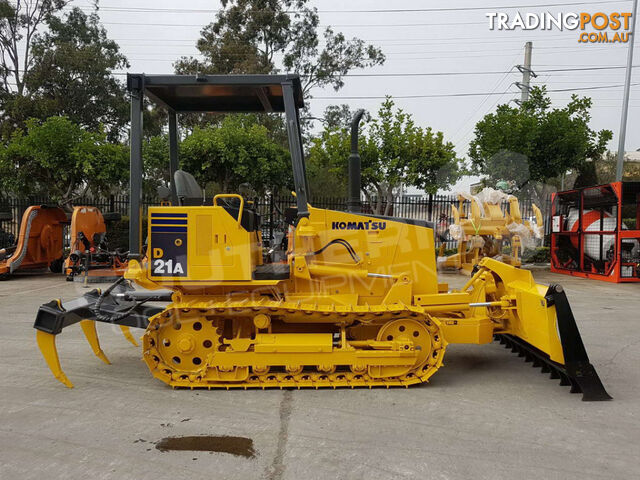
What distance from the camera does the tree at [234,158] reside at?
1457 cm

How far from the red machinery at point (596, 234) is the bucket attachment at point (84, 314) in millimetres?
11634

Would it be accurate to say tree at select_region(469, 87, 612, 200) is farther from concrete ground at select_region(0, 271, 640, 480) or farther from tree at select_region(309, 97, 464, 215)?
concrete ground at select_region(0, 271, 640, 480)

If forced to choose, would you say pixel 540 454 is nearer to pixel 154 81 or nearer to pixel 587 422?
pixel 587 422

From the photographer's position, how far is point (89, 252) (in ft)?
38.4

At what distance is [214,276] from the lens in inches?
174

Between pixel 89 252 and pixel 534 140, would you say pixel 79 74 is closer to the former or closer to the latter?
pixel 89 252

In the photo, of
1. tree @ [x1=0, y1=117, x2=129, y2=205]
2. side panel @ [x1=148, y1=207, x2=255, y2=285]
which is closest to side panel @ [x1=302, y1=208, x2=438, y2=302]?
side panel @ [x1=148, y1=207, x2=255, y2=285]

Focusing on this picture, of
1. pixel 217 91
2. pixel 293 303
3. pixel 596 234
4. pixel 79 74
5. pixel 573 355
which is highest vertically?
pixel 79 74

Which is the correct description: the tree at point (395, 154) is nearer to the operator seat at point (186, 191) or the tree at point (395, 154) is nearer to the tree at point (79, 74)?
the operator seat at point (186, 191)

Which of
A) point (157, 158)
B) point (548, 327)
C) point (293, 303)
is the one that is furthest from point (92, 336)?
point (157, 158)

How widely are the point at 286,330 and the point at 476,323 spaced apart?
6.11 feet

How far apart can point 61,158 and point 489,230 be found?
40.4 ft

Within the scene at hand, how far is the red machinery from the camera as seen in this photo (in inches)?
491

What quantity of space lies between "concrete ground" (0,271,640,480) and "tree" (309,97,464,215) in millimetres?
11158
